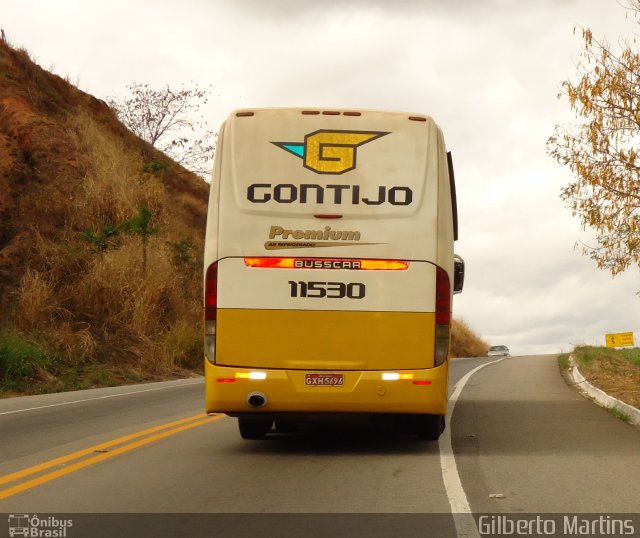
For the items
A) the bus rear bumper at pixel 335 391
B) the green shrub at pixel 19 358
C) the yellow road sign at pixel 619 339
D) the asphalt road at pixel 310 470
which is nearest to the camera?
the asphalt road at pixel 310 470

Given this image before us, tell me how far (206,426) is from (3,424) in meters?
3.00

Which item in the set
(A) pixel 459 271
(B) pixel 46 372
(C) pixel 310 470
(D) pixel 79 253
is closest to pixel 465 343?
(D) pixel 79 253

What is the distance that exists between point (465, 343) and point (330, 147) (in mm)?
55926

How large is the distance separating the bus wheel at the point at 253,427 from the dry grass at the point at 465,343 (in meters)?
50.8

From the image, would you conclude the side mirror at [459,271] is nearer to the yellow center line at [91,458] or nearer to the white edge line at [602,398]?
the white edge line at [602,398]

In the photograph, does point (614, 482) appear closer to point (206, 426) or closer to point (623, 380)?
point (206, 426)

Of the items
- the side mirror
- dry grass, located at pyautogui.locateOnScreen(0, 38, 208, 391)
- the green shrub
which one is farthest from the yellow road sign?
the side mirror

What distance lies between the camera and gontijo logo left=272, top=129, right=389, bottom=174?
1017 centimetres

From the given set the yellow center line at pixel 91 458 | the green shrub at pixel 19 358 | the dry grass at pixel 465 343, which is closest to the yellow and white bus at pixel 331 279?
the yellow center line at pixel 91 458

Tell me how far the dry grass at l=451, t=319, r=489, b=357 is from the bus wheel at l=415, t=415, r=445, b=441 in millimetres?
51173

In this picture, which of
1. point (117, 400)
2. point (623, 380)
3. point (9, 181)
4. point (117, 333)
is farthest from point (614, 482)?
point (9, 181)

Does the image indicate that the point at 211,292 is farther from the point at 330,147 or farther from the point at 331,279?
the point at 330,147

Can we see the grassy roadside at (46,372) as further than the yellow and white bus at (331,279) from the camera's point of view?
Yes

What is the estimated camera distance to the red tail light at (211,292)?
10016mm
